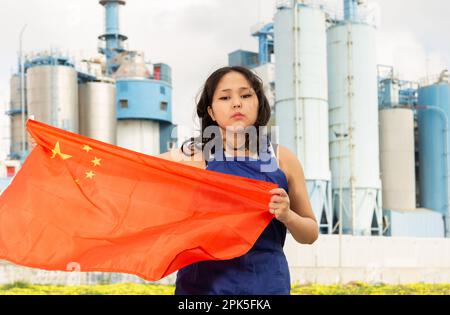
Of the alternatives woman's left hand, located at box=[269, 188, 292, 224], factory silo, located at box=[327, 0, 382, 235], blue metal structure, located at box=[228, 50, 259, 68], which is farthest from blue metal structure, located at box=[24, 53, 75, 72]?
woman's left hand, located at box=[269, 188, 292, 224]

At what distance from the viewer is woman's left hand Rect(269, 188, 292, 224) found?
2977mm

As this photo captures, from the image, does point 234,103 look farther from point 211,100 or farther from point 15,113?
point 15,113

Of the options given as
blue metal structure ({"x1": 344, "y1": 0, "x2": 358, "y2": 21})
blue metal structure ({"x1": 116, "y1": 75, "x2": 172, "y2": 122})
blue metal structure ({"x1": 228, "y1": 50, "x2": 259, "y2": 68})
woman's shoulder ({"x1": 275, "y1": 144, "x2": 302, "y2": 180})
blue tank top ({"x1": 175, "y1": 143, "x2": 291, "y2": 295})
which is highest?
blue metal structure ({"x1": 344, "y1": 0, "x2": 358, "y2": 21})

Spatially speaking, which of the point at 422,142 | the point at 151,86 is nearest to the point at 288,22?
the point at 422,142

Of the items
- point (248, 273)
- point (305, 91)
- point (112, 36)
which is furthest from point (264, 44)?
point (248, 273)

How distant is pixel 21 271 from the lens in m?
15.9

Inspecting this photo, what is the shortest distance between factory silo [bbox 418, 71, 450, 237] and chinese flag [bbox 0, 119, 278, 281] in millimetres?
38695

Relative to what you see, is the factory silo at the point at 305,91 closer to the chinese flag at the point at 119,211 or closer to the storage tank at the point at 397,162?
the storage tank at the point at 397,162

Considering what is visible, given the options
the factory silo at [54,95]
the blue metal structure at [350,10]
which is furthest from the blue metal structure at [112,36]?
the blue metal structure at [350,10]

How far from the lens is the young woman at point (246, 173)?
3039 millimetres

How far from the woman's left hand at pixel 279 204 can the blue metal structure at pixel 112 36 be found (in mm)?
46452

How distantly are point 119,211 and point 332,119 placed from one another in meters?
32.9

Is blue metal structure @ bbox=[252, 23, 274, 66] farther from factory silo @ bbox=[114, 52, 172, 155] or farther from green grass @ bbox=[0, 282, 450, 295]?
green grass @ bbox=[0, 282, 450, 295]

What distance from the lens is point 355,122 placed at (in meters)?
35.1
